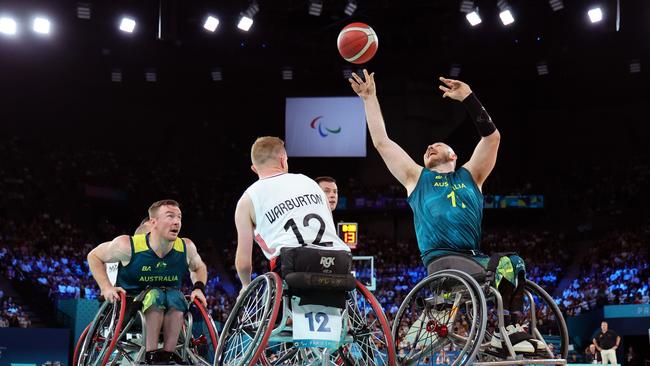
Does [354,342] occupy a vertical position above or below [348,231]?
below

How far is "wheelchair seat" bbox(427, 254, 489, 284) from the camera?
14.8ft

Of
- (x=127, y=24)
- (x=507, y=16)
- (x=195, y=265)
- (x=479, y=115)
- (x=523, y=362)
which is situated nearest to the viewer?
(x=523, y=362)

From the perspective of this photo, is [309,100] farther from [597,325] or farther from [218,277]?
[597,325]

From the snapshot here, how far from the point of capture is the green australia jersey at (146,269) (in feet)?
20.0

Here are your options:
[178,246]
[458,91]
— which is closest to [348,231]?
[178,246]

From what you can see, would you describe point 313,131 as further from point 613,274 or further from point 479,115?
point 479,115

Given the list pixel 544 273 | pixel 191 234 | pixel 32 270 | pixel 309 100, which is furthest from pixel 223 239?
pixel 544 273

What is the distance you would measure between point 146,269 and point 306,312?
2.46 metres

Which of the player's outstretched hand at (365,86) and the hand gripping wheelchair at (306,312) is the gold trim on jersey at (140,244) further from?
the player's outstretched hand at (365,86)

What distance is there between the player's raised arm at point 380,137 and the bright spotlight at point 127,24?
14.3m

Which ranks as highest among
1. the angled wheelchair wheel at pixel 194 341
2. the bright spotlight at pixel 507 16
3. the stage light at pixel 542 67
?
the stage light at pixel 542 67

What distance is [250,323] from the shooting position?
411 cm

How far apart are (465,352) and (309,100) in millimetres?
22262

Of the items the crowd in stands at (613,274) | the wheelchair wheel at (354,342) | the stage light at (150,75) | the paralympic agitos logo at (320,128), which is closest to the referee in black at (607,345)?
the crowd in stands at (613,274)
